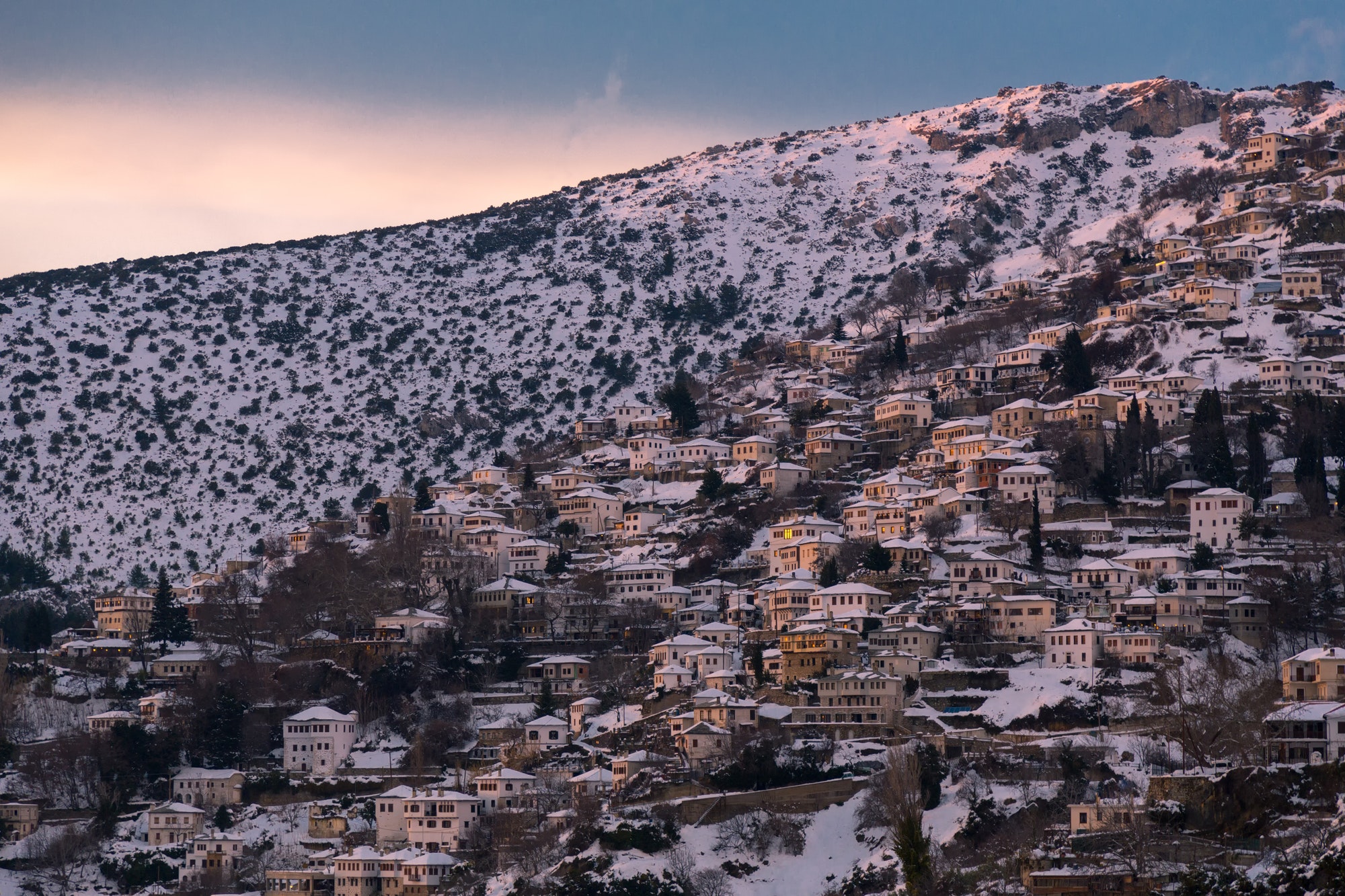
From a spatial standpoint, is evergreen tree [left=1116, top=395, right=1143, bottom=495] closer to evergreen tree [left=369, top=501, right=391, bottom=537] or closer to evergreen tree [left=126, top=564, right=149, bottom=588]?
evergreen tree [left=369, top=501, right=391, bottom=537]

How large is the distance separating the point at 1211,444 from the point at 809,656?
88.2 feet

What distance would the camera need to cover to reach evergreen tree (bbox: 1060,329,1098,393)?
13775cm

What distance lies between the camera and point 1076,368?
137750 millimetres

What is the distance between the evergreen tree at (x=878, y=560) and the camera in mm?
116875

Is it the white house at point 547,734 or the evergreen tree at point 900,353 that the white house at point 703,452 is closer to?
the evergreen tree at point 900,353

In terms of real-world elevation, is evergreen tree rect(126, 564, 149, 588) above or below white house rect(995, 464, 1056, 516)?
below

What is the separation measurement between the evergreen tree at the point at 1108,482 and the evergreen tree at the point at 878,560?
38.3 feet

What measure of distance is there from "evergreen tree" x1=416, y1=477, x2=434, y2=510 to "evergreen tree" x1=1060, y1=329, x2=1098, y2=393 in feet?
129

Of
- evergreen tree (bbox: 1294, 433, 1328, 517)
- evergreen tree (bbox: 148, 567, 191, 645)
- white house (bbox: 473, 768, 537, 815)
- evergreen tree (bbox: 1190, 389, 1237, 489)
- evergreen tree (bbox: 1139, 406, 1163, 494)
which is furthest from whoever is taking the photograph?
evergreen tree (bbox: 148, 567, 191, 645)

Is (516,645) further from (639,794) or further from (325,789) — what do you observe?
(639,794)

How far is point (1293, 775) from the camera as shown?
84.1m

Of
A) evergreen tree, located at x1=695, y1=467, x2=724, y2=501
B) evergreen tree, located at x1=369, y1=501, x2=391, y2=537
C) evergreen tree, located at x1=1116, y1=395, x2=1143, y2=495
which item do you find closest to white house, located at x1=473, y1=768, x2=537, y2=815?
evergreen tree, located at x1=369, y1=501, x2=391, y2=537

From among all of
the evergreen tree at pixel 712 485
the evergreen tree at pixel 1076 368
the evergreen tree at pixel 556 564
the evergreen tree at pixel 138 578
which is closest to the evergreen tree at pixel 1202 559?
the evergreen tree at pixel 1076 368

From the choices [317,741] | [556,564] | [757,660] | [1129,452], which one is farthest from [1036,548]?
[317,741]
